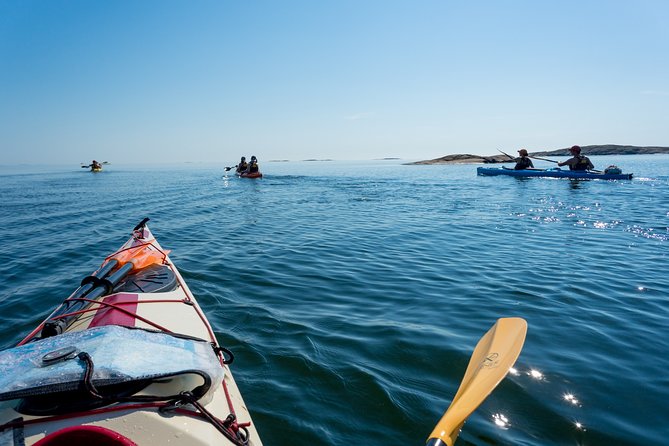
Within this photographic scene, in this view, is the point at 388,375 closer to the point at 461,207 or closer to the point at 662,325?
the point at 662,325

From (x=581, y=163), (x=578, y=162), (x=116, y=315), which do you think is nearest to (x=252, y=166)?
(x=578, y=162)

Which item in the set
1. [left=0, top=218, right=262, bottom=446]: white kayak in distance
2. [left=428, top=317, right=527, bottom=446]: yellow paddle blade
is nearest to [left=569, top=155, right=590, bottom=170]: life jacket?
[left=428, top=317, right=527, bottom=446]: yellow paddle blade

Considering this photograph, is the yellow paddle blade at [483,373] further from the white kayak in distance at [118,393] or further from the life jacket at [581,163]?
the life jacket at [581,163]

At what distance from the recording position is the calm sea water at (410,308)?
127 inches

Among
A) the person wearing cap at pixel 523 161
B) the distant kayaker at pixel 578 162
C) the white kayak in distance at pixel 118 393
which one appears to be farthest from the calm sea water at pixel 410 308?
the person wearing cap at pixel 523 161

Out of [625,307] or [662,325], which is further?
[625,307]

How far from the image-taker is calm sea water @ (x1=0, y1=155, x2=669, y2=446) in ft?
10.6

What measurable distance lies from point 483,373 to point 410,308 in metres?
2.16

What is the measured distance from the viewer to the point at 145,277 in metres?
4.77

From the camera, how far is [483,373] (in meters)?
3.24

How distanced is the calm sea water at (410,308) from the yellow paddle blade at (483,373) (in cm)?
33

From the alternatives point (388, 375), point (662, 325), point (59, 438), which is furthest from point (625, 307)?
point (59, 438)

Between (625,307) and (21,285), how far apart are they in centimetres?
1047

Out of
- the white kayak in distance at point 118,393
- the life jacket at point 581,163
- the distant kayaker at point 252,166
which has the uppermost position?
the distant kayaker at point 252,166
